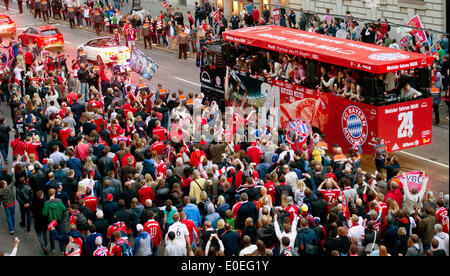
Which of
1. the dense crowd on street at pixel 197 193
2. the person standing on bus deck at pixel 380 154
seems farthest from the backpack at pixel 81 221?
the person standing on bus deck at pixel 380 154

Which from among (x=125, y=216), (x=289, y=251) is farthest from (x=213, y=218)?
(x=289, y=251)

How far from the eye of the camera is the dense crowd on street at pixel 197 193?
14680mm

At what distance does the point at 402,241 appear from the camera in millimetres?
14383

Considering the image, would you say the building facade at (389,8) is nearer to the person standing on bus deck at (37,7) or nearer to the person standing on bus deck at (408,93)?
the person standing on bus deck at (408,93)

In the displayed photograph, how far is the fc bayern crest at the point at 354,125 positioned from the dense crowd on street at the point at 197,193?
0.99 m

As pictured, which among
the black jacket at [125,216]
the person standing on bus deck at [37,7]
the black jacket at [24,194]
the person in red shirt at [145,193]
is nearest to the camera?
the black jacket at [125,216]

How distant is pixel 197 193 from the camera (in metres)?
17.4

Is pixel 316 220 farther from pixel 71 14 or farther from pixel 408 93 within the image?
pixel 71 14

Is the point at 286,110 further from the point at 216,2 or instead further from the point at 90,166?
the point at 216,2

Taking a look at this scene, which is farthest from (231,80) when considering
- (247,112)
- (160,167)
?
(160,167)

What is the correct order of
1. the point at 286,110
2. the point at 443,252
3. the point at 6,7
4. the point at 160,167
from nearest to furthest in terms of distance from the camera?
the point at 443,252, the point at 160,167, the point at 286,110, the point at 6,7

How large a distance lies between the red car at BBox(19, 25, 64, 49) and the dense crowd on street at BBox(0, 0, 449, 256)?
17.5 metres

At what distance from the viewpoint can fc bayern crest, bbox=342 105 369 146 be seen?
2160 centimetres

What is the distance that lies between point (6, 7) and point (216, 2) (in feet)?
62.9
